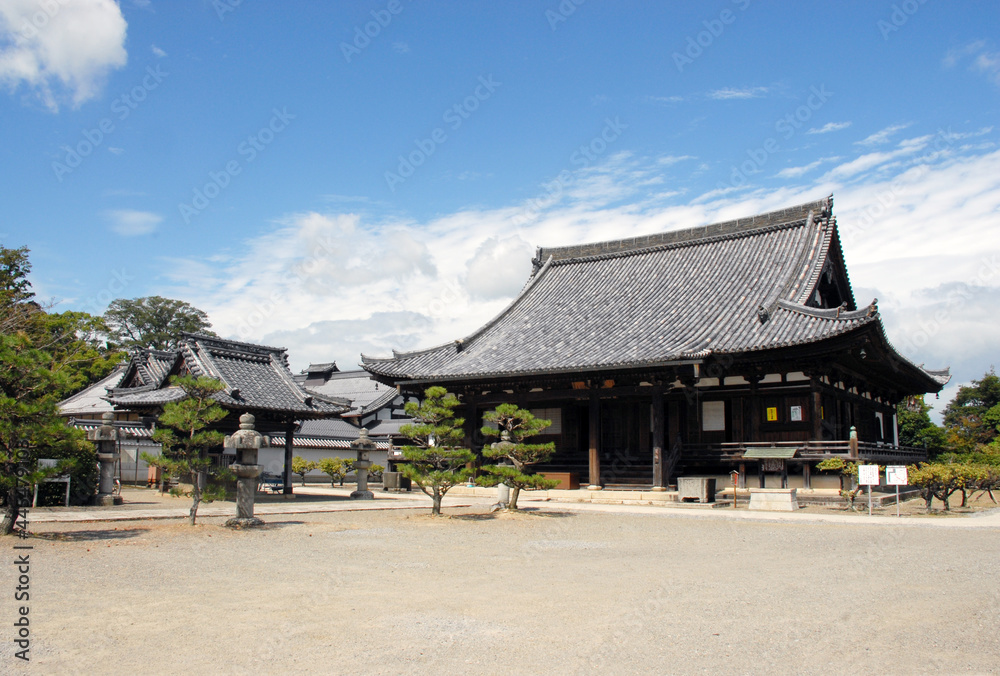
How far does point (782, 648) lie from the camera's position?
572 centimetres

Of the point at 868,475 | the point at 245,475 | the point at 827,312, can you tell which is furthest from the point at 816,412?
the point at 245,475

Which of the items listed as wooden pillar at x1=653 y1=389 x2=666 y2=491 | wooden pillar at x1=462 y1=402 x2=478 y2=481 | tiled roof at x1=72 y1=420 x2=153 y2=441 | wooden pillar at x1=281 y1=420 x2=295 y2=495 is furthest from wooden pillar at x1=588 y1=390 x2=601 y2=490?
tiled roof at x1=72 y1=420 x2=153 y2=441

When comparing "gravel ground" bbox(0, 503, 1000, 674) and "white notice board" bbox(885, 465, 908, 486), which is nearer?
"gravel ground" bbox(0, 503, 1000, 674)

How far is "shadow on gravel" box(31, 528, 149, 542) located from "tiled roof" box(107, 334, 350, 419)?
8.01 meters

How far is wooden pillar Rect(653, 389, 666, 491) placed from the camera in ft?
72.1

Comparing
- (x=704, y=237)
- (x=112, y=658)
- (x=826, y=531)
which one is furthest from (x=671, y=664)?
(x=704, y=237)

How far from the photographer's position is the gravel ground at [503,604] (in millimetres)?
5395

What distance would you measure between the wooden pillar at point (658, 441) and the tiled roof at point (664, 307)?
1533 millimetres

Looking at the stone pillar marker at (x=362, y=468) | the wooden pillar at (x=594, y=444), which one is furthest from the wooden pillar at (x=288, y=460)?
the wooden pillar at (x=594, y=444)

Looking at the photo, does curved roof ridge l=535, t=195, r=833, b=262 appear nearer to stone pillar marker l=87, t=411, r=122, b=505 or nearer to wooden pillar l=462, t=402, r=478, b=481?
wooden pillar l=462, t=402, r=478, b=481

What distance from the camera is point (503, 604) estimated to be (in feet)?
24.1

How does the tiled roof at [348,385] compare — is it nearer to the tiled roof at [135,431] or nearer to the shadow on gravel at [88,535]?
the tiled roof at [135,431]

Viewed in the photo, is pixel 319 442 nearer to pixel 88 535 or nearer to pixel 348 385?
pixel 348 385

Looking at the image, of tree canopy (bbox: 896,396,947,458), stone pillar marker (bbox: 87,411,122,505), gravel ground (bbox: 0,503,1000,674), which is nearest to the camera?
gravel ground (bbox: 0,503,1000,674)
